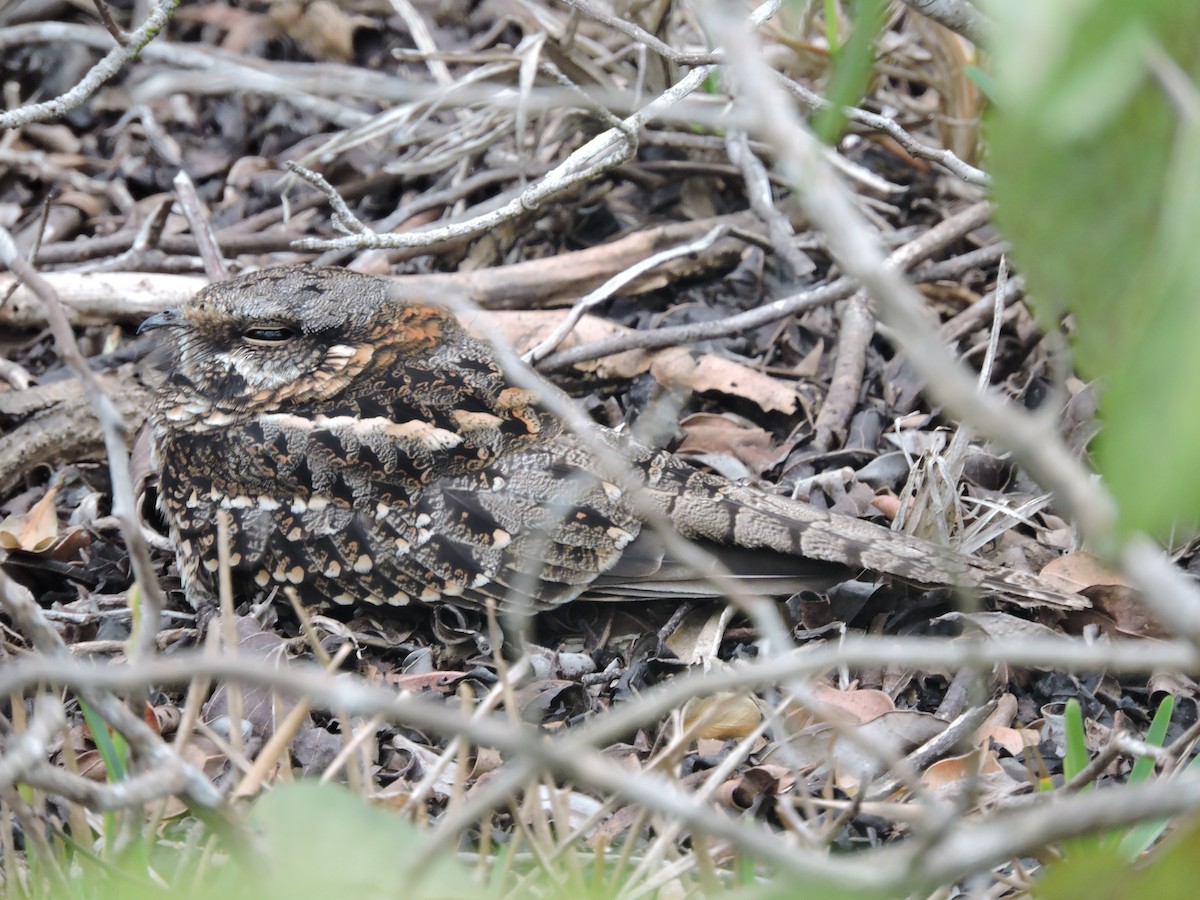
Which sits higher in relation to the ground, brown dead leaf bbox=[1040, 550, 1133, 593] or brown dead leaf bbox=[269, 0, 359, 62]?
brown dead leaf bbox=[269, 0, 359, 62]

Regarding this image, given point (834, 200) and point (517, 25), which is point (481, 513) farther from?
point (517, 25)

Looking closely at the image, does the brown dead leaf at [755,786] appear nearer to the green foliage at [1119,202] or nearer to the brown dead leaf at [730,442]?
the brown dead leaf at [730,442]

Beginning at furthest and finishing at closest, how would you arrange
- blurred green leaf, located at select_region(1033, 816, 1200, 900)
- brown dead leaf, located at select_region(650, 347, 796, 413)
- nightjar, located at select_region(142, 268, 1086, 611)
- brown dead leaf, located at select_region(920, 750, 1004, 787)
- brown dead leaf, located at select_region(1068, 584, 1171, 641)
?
brown dead leaf, located at select_region(650, 347, 796, 413) → nightjar, located at select_region(142, 268, 1086, 611) → brown dead leaf, located at select_region(1068, 584, 1171, 641) → brown dead leaf, located at select_region(920, 750, 1004, 787) → blurred green leaf, located at select_region(1033, 816, 1200, 900)

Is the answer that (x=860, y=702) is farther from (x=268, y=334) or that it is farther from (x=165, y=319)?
(x=165, y=319)

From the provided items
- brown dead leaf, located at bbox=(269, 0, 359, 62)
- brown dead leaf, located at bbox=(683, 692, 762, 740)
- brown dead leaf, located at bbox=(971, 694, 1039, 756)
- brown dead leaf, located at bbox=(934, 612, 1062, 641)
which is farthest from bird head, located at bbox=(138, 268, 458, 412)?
brown dead leaf, located at bbox=(269, 0, 359, 62)

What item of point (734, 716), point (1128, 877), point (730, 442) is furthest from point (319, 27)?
point (1128, 877)

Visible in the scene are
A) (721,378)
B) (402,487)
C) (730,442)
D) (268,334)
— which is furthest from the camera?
(721,378)

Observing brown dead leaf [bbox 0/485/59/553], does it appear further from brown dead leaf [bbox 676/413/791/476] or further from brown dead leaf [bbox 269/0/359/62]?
brown dead leaf [bbox 269/0/359/62]
